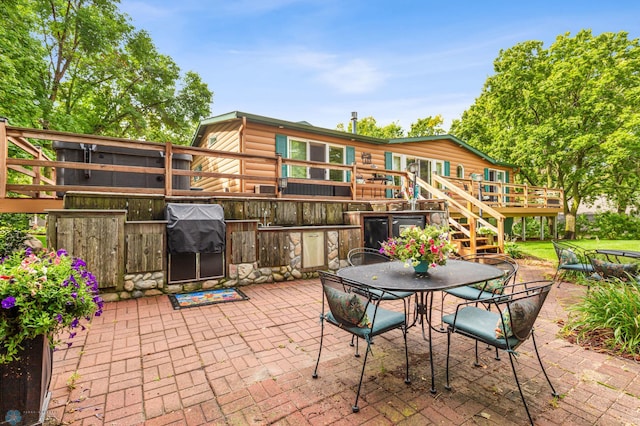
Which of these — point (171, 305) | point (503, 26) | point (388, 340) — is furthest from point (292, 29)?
point (388, 340)

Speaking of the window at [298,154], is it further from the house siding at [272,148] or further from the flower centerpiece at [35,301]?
the flower centerpiece at [35,301]

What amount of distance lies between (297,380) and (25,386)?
177 centimetres

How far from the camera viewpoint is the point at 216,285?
18.0 feet

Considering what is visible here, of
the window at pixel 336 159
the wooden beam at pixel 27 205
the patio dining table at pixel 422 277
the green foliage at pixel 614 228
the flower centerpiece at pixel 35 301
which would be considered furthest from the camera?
the green foliage at pixel 614 228

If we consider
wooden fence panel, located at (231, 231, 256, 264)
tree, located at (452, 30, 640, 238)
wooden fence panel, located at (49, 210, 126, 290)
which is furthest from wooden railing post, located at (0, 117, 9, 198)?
tree, located at (452, 30, 640, 238)

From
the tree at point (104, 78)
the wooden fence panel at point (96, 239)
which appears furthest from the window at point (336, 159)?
the tree at point (104, 78)

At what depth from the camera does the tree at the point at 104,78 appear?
12.1 m

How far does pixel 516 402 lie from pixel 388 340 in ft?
4.27

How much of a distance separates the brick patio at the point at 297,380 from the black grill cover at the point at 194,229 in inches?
59.5

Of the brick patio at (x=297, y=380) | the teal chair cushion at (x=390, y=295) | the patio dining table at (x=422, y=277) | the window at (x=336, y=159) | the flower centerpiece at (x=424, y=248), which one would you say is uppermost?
the window at (x=336, y=159)

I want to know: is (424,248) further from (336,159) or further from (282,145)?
(336,159)

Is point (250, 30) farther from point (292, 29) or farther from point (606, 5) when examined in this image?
point (606, 5)

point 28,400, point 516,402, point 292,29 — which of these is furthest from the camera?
point 292,29

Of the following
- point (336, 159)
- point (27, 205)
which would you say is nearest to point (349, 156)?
point (336, 159)
